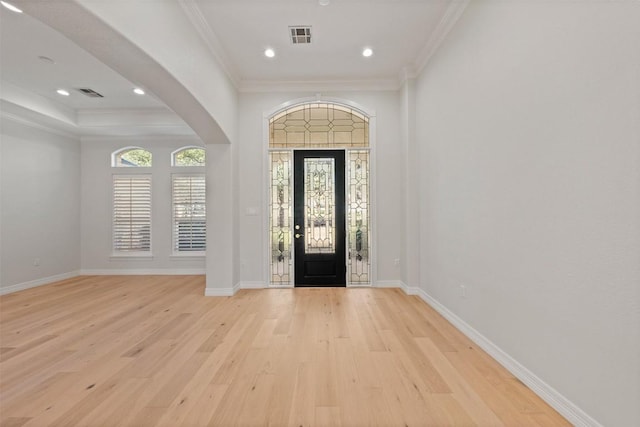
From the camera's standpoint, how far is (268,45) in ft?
12.7

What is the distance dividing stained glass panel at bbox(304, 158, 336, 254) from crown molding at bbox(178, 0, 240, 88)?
181 centimetres

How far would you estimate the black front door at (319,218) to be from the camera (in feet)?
16.5

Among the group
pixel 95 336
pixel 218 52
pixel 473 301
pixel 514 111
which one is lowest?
pixel 95 336

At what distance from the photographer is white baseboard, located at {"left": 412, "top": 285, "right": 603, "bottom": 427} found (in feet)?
5.58

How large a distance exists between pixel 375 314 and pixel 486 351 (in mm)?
1308

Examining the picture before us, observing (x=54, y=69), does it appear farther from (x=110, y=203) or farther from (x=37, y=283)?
(x=37, y=283)

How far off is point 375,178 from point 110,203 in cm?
567

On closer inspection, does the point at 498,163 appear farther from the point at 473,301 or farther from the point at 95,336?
the point at 95,336

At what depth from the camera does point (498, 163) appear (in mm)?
2484

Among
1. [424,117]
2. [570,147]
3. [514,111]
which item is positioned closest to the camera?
[570,147]

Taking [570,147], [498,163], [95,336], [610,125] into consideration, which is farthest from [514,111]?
[95,336]

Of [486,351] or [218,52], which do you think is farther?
[218,52]

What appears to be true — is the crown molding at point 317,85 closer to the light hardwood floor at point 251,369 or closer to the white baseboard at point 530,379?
the light hardwood floor at point 251,369

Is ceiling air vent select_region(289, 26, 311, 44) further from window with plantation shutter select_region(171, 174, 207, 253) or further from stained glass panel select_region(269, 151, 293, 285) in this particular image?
window with plantation shutter select_region(171, 174, 207, 253)
